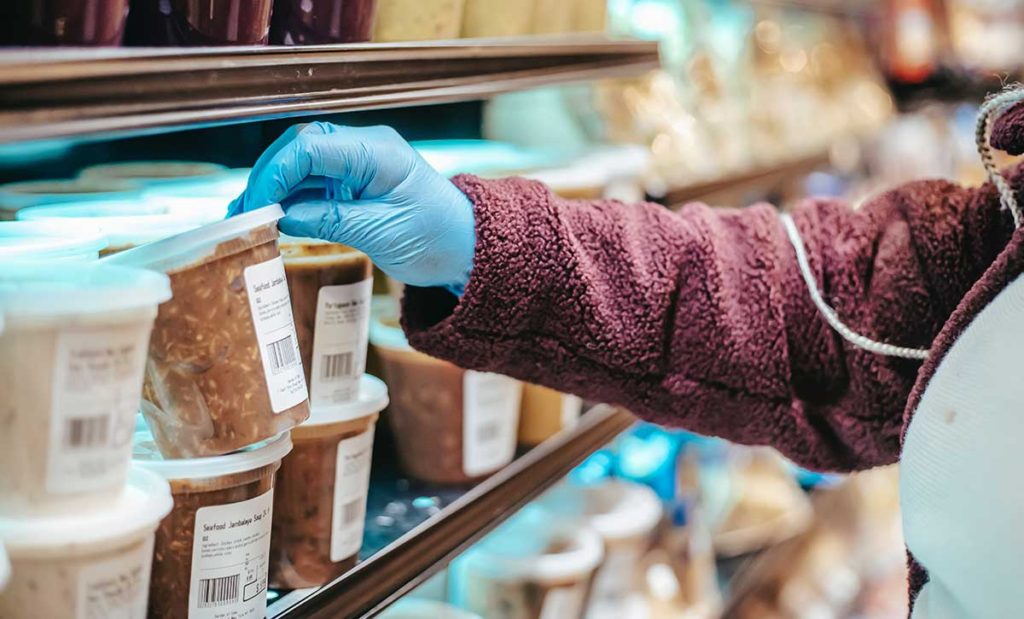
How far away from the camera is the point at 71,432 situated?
2.45 ft

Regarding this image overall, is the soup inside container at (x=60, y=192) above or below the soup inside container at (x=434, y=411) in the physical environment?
above

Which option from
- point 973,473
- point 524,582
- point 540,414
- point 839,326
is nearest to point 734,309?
point 839,326

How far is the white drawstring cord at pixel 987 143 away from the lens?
114cm

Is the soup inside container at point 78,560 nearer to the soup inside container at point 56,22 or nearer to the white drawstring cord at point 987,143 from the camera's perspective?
the soup inside container at point 56,22

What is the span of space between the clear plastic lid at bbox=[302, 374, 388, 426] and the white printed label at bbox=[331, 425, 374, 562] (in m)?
0.03

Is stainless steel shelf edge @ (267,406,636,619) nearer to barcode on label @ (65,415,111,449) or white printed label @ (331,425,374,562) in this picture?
white printed label @ (331,425,374,562)

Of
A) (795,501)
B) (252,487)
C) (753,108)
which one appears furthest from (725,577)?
(252,487)

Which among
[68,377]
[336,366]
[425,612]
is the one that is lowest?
[425,612]

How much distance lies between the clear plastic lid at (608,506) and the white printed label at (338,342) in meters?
0.74

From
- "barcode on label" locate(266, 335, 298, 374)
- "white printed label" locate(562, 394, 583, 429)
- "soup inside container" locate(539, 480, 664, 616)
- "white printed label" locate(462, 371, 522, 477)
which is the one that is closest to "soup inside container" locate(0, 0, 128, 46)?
"barcode on label" locate(266, 335, 298, 374)

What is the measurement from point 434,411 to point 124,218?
0.56 metres

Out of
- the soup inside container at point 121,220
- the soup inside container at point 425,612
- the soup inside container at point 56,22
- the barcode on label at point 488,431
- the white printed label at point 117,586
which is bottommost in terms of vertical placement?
the soup inside container at point 425,612

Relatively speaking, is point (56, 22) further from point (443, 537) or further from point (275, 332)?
point (443, 537)

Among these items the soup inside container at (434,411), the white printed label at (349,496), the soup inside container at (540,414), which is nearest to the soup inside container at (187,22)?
A: the white printed label at (349,496)
